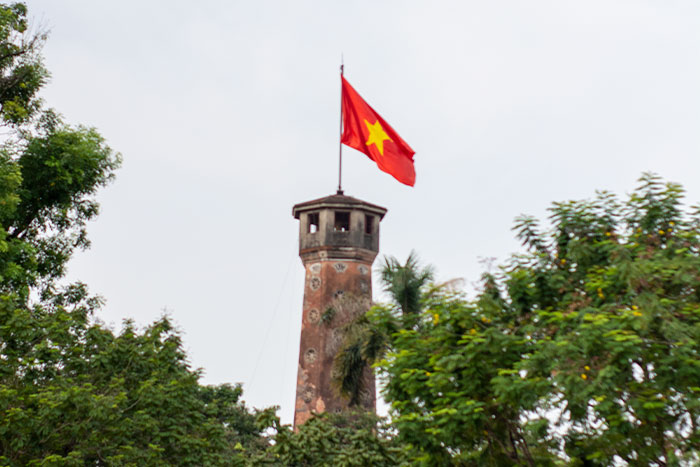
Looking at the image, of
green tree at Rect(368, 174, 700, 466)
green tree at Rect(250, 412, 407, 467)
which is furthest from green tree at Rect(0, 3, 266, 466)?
green tree at Rect(368, 174, 700, 466)

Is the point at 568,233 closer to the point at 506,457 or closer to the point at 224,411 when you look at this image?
the point at 506,457

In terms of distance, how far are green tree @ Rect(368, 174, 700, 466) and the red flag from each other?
14454 mm

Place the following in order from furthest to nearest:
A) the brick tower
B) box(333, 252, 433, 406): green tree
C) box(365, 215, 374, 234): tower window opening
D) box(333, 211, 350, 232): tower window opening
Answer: box(333, 211, 350, 232): tower window opening, box(365, 215, 374, 234): tower window opening, the brick tower, box(333, 252, 433, 406): green tree

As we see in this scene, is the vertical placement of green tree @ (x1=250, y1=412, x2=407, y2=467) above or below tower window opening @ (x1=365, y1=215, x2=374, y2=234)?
below

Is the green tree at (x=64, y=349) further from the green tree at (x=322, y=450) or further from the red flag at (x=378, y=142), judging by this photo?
the red flag at (x=378, y=142)

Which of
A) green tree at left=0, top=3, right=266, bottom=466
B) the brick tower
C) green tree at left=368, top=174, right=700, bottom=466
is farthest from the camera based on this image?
the brick tower

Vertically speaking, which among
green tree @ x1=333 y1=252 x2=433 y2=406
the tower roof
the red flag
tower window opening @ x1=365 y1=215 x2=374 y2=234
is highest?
the tower roof

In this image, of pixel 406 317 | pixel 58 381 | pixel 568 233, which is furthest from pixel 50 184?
pixel 568 233

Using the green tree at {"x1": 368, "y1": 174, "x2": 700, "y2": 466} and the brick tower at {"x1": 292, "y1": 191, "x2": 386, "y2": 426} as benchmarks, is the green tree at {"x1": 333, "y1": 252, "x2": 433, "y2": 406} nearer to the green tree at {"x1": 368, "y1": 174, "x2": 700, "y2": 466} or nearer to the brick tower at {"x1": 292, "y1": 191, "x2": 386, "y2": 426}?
the brick tower at {"x1": 292, "y1": 191, "x2": 386, "y2": 426}

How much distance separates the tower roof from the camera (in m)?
38.8

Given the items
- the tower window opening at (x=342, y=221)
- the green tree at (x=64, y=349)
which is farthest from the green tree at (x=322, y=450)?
the tower window opening at (x=342, y=221)

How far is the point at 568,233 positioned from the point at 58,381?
12699 mm

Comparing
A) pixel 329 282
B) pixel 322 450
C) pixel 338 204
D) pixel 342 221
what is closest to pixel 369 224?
pixel 342 221

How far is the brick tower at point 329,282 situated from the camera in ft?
120
